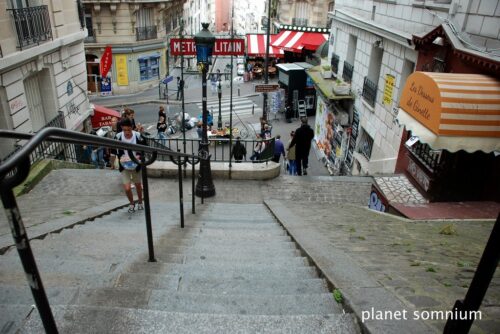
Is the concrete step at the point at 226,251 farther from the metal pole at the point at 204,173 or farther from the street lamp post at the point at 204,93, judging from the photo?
the metal pole at the point at 204,173

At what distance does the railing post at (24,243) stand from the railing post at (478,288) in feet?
6.46

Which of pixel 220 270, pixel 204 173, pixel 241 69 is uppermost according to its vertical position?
pixel 220 270

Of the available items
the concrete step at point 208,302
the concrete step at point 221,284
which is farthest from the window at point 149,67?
the concrete step at point 208,302

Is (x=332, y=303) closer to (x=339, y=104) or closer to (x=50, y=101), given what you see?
(x=50, y=101)

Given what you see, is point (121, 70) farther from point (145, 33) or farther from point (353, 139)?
point (353, 139)

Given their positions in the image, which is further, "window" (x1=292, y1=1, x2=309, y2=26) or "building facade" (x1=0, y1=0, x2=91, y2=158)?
"window" (x1=292, y1=1, x2=309, y2=26)

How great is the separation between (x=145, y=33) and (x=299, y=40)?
11650mm

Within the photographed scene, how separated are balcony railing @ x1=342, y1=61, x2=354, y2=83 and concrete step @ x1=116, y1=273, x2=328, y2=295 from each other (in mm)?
11897

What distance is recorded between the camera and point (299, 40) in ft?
93.6

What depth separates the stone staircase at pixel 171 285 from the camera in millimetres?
2340

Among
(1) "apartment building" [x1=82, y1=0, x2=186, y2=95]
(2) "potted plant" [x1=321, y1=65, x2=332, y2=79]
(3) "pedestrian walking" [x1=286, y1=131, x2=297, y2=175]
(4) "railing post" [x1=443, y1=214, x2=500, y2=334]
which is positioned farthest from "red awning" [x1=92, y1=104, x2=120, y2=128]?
(4) "railing post" [x1=443, y1=214, x2=500, y2=334]

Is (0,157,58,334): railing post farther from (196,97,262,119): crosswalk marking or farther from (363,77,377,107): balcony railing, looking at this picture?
(196,97,262,119): crosswalk marking

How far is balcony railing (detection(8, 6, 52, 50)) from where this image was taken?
948 cm

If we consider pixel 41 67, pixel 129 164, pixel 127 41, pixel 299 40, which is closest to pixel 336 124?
pixel 41 67
